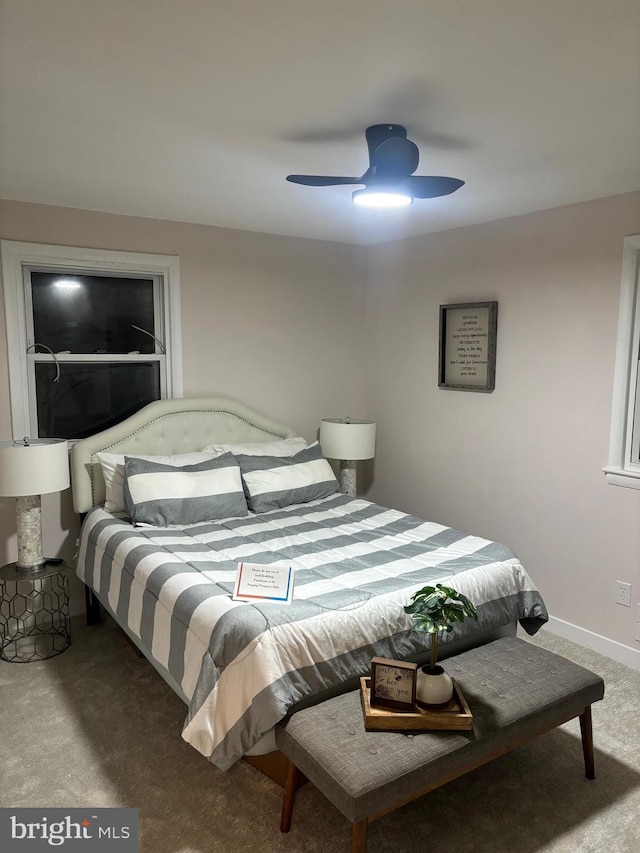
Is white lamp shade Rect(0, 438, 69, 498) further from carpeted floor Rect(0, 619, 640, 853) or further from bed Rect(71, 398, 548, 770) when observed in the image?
carpeted floor Rect(0, 619, 640, 853)

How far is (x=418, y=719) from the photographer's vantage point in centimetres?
197

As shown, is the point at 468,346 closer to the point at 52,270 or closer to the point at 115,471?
the point at 115,471

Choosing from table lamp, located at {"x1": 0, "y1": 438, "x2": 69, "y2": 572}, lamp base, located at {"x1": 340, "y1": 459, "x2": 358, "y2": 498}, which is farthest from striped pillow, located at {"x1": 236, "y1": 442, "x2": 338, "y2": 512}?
table lamp, located at {"x1": 0, "y1": 438, "x2": 69, "y2": 572}

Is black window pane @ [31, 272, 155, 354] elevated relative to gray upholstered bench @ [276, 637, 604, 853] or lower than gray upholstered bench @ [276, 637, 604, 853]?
elevated

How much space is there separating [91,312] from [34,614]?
68.4 inches

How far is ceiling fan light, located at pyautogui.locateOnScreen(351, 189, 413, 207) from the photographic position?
227 centimetres

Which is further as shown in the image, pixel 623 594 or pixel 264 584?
pixel 623 594

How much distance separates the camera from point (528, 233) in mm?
3512

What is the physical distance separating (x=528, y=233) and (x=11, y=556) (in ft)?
11.1

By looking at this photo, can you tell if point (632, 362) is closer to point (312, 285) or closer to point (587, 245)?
point (587, 245)

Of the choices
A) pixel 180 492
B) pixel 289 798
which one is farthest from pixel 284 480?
pixel 289 798

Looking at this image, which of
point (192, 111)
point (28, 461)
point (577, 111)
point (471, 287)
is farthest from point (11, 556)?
point (577, 111)

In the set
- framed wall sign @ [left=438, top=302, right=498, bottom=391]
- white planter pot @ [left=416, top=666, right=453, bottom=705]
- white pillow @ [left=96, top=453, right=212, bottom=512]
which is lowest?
white planter pot @ [left=416, top=666, right=453, bottom=705]

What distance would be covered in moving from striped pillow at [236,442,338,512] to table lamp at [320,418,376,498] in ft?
0.97
